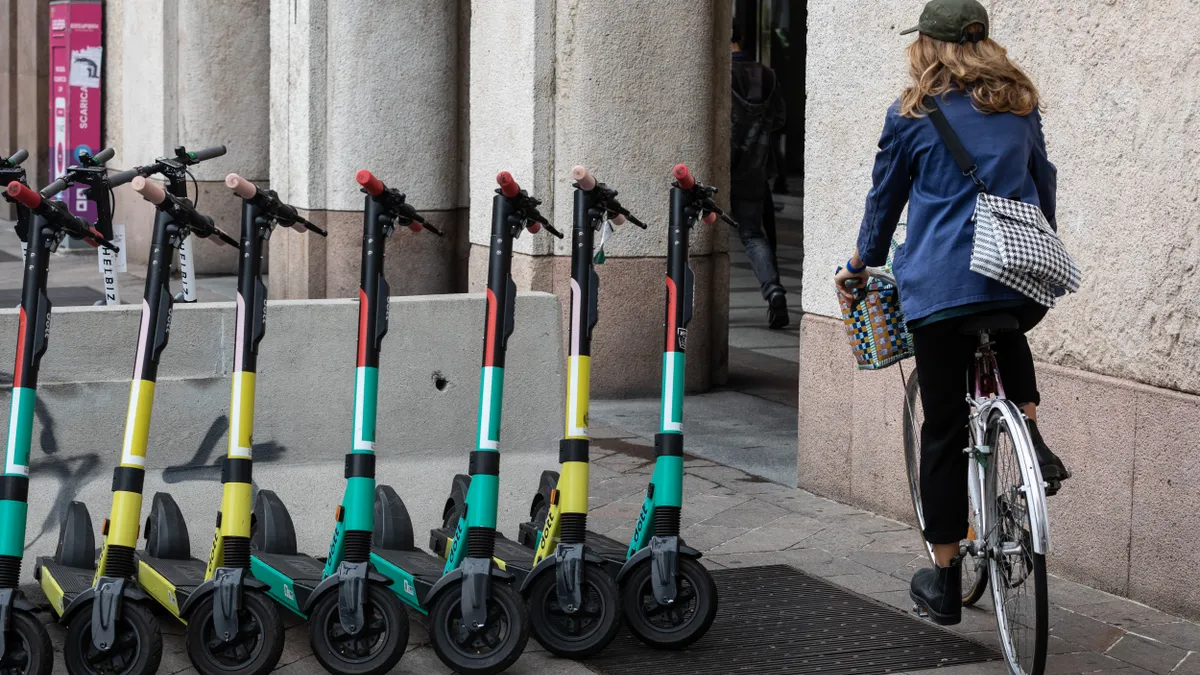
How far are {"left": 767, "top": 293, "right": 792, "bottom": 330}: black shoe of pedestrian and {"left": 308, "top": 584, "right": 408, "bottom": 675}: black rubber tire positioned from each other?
7243 mm

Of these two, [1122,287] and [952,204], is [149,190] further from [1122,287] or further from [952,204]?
[1122,287]

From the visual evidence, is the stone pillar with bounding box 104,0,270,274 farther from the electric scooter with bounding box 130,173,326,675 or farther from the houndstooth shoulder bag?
the houndstooth shoulder bag

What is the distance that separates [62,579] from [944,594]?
240cm

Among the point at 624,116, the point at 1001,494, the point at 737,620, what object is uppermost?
the point at 624,116

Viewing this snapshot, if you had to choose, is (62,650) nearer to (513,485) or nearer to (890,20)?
(513,485)

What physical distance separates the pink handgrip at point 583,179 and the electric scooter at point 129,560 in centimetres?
97

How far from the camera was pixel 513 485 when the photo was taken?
5.95m

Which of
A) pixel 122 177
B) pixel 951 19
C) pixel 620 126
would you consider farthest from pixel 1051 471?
pixel 620 126

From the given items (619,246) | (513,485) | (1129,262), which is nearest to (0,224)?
(619,246)

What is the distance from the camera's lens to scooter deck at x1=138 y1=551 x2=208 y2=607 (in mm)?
4559

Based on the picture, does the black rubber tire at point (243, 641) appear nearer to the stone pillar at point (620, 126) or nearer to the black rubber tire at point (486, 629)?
the black rubber tire at point (486, 629)

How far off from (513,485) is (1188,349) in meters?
2.26

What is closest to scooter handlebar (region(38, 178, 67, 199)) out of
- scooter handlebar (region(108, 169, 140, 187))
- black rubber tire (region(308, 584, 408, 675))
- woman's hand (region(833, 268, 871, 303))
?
scooter handlebar (region(108, 169, 140, 187))

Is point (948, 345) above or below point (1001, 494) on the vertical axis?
above
